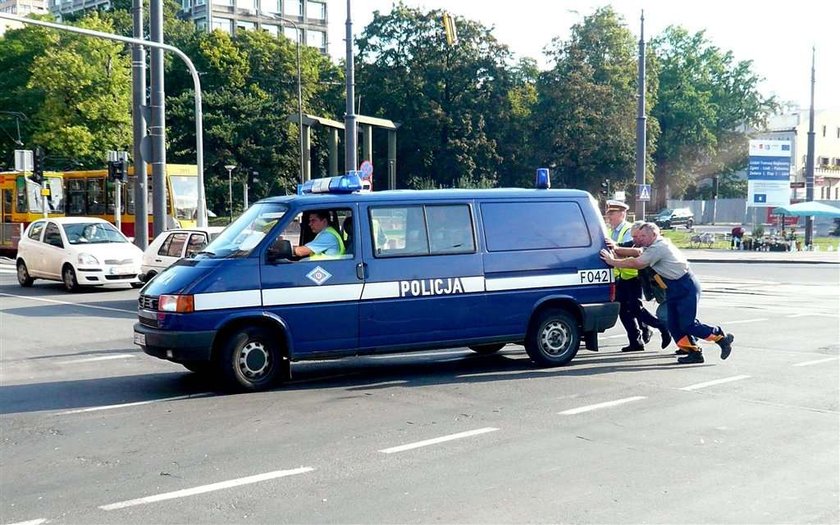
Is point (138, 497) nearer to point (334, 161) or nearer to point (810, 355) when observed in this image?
point (810, 355)

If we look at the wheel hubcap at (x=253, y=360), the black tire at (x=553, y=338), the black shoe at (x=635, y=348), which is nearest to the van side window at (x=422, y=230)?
the black tire at (x=553, y=338)

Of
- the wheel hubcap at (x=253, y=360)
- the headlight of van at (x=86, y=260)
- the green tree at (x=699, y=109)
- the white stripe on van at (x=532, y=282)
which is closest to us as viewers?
the wheel hubcap at (x=253, y=360)

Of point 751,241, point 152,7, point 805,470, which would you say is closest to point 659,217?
point 751,241

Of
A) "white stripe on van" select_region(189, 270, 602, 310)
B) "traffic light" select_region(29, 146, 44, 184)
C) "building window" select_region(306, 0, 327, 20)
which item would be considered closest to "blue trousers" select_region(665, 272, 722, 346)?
"white stripe on van" select_region(189, 270, 602, 310)

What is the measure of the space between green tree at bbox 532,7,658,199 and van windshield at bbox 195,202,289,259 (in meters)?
55.7

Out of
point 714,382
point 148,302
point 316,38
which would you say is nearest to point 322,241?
point 148,302

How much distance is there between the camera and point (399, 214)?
981 cm

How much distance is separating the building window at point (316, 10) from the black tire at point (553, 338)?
98.2 meters

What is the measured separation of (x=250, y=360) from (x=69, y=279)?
13.1m

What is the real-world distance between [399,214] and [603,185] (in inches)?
2271

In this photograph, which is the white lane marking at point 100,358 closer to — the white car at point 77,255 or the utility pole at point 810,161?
the white car at point 77,255

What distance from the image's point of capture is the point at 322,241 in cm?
953

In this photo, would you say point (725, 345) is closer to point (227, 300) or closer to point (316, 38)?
point (227, 300)

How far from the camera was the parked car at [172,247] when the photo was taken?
18.1m
